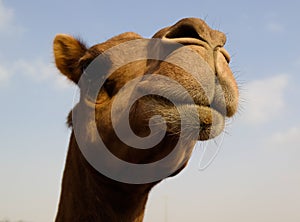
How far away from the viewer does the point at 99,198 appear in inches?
179

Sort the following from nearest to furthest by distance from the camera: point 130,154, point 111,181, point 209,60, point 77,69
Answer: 1. point 209,60
2. point 130,154
3. point 111,181
4. point 77,69

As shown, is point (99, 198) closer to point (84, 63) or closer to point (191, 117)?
point (84, 63)

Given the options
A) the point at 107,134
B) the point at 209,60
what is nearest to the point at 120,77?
the point at 107,134

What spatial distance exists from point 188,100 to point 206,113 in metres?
0.17

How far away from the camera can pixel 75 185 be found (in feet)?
15.6

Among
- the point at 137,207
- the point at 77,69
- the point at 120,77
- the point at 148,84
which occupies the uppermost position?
the point at 77,69

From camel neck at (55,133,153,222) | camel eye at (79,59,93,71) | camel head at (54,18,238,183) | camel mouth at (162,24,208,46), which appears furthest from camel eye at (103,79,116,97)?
camel mouth at (162,24,208,46)

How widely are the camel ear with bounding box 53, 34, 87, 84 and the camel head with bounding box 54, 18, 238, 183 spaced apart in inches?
0.9

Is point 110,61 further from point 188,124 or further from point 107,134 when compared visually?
point 188,124

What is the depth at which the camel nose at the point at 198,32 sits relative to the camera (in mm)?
3287

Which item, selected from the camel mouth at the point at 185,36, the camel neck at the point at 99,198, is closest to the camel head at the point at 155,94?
the camel mouth at the point at 185,36

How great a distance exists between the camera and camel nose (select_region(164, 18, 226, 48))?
3.29 metres

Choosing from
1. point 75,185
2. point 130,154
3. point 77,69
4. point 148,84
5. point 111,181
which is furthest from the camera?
point 77,69

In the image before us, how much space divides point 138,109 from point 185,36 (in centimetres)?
78
